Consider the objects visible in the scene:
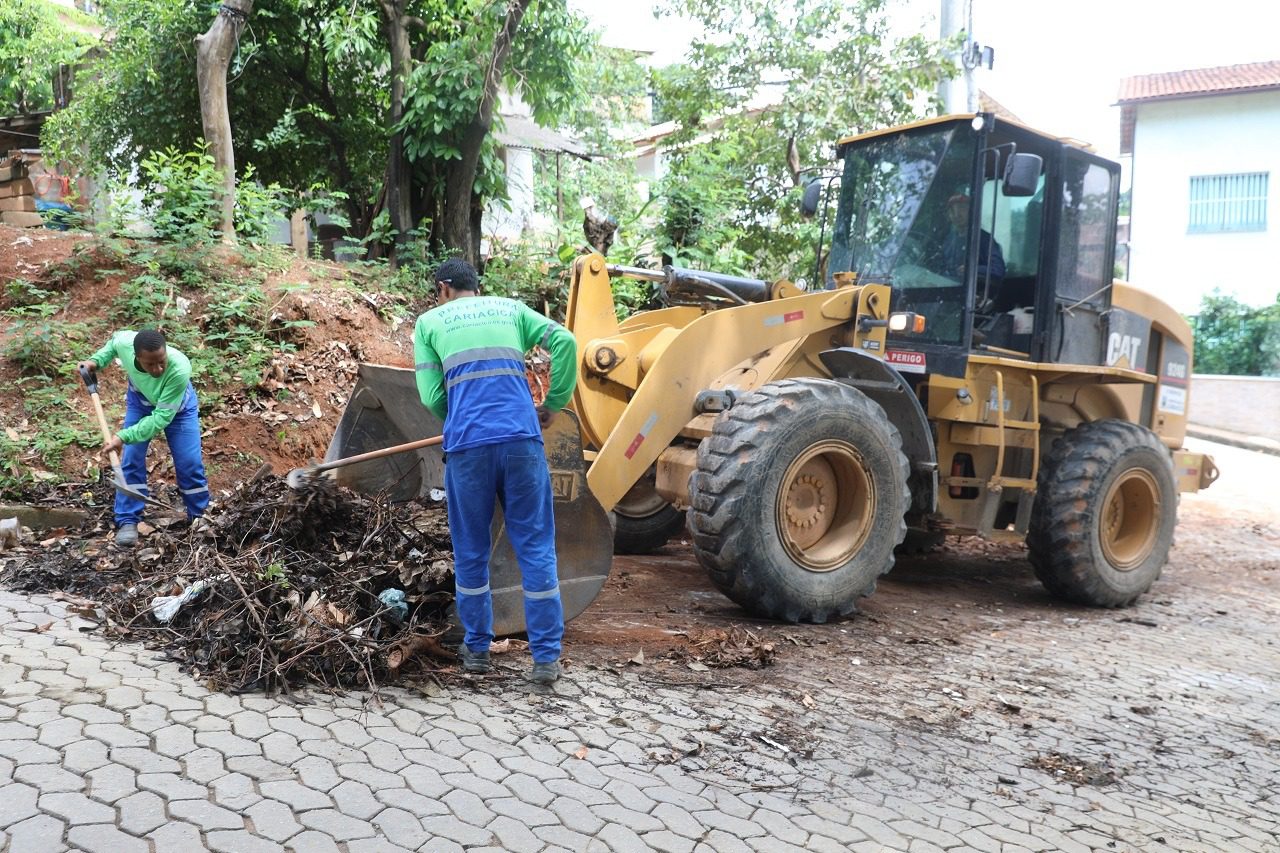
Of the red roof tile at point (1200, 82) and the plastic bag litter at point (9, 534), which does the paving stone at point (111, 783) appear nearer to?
the plastic bag litter at point (9, 534)

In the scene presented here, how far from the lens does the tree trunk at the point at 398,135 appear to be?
11.3 m

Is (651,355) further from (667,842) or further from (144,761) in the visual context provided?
(144,761)

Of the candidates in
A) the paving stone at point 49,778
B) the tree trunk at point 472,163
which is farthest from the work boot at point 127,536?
the tree trunk at point 472,163

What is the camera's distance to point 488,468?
4391mm

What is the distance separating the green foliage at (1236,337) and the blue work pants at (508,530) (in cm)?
2253

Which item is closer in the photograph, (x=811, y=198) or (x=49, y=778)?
(x=49, y=778)

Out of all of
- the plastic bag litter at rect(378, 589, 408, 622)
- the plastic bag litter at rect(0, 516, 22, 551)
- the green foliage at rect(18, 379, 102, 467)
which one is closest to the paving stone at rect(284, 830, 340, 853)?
the plastic bag litter at rect(378, 589, 408, 622)

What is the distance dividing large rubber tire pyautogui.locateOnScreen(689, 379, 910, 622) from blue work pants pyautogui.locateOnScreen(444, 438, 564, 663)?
1.13 meters

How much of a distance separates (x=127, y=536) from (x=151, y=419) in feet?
2.32

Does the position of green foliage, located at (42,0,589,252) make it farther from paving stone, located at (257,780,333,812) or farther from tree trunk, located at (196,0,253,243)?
paving stone, located at (257,780,333,812)

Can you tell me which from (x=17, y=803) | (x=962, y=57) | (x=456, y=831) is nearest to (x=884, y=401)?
(x=456, y=831)

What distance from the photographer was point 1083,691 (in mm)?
5258

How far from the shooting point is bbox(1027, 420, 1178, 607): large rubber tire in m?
6.99

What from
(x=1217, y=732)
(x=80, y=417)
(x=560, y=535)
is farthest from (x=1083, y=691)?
(x=80, y=417)
